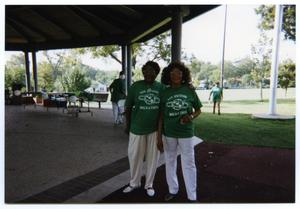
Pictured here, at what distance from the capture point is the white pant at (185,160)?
3.43 meters

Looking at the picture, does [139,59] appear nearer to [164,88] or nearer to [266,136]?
[266,136]

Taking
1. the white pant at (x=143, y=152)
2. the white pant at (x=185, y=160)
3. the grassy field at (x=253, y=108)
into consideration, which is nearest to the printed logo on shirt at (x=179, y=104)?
the white pant at (x=185, y=160)

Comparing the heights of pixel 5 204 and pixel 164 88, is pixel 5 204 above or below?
below

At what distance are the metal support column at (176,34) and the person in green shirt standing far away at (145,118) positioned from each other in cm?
354

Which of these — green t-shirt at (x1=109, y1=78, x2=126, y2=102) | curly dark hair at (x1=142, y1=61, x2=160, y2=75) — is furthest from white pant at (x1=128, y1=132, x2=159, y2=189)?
green t-shirt at (x1=109, y1=78, x2=126, y2=102)

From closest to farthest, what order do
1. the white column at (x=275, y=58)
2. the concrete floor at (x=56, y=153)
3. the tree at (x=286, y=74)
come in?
the concrete floor at (x=56, y=153) → the white column at (x=275, y=58) → the tree at (x=286, y=74)

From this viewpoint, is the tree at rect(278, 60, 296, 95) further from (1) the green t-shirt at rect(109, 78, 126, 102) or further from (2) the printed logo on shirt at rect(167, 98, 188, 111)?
(2) the printed logo on shirt at rect(167, 98, 188, 111)

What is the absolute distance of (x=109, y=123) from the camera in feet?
32.1

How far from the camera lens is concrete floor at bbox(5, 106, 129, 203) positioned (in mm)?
4109

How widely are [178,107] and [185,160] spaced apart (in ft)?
2.10

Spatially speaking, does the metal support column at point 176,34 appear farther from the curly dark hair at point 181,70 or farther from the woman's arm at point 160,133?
the woman's arm at point 160,133

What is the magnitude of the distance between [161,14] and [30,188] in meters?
5.62

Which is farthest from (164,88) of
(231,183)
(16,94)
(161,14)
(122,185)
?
(16,94)

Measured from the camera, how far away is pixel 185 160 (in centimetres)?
346
